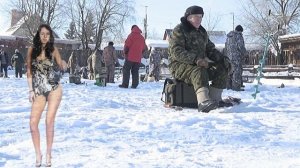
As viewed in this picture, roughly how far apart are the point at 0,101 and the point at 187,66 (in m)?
3.97

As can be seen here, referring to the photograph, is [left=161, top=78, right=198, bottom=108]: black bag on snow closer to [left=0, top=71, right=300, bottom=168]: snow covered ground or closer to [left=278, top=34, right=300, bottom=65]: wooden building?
[left=0, top=71, right=300, bottom=168]: snow covered ground

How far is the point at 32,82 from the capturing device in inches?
171

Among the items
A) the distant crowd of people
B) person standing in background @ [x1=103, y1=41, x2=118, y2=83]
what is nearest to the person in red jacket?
the distant crowd of people

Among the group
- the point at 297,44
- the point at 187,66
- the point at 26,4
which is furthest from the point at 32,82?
the point at 26,4

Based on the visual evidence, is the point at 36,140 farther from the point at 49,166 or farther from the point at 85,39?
the point at 85,39

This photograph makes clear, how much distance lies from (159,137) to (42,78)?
5.76 feet

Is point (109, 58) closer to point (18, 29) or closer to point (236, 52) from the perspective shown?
point (236, 52)

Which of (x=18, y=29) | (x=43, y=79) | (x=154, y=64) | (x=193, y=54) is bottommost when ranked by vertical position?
(x=154, y=64)

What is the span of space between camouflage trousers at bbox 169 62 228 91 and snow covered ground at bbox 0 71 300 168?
50cm

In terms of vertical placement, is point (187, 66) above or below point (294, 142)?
above

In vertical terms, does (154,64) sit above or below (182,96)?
above

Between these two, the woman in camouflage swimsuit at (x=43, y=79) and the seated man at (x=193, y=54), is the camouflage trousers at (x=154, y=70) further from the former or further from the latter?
the woman in camouflage swimsuit at (x=43, y=79)

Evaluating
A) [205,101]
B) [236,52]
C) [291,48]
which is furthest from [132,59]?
[291,48]

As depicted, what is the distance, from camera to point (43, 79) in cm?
435
